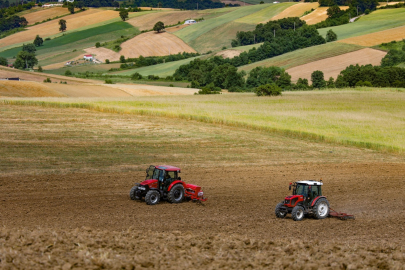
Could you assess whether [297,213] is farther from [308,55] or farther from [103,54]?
[103,54]

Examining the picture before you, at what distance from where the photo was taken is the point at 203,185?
71.1 ft

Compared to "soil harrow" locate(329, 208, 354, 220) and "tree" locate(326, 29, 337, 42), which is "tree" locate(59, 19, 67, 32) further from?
"soil harrow" locate(329, 208, 354, 220)

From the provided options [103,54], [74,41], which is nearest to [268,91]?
[103,54]

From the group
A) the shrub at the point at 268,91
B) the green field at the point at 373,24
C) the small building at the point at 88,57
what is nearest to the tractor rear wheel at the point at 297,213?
the shrub at the point at 268,91

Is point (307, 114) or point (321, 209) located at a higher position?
point (307, 114)

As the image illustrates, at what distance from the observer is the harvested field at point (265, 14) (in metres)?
150

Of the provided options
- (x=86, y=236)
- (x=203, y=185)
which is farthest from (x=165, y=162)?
(x=86, y=236)

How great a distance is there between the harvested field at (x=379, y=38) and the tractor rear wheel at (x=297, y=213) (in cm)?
9561

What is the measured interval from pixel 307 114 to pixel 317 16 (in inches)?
4210

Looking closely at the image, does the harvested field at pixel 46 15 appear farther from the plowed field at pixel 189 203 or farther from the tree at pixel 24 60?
the plowed field at pixel 189 203

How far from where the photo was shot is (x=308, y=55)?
340 ft

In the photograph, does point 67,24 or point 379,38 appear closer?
point 379,38

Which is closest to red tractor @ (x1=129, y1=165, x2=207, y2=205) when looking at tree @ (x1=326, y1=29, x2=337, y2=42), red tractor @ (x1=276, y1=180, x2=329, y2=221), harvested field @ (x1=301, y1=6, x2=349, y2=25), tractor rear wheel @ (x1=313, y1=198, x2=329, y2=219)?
red tractor @ (x1=276, y1=180, x2=329, y2=221)

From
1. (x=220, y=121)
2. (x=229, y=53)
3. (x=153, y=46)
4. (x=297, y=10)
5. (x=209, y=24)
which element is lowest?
(x=220, y=121)
